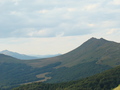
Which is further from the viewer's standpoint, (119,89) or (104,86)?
(104,86)

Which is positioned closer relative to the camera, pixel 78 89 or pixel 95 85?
pixel 78 89

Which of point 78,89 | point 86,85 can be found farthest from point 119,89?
point 86,85

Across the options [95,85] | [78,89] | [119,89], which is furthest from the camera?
[95,85]

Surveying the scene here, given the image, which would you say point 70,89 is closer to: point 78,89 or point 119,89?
point 78,89

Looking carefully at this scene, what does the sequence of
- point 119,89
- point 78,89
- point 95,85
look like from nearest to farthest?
point 119,89 < point 78,89 < point 95,85

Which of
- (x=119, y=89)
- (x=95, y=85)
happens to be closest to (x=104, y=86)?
(x=95, y=85)

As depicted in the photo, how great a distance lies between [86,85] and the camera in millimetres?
199125

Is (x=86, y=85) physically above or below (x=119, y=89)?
below

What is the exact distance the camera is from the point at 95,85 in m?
196

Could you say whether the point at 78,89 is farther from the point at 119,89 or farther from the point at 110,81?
the point at 119,89

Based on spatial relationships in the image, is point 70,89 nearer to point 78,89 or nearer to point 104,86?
point 78,89

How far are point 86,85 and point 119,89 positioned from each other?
106456mm

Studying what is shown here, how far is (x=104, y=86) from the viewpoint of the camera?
188m

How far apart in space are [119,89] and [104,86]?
96.7m
